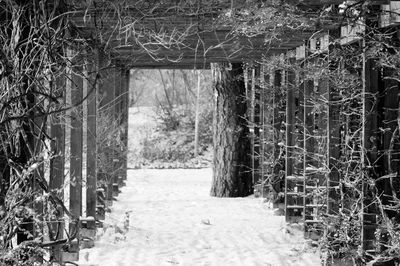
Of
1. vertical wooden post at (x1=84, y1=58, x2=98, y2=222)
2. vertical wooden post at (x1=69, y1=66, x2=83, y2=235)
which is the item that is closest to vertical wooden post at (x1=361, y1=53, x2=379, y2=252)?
vertical wooden post at (x1=69, y1=66, x2=83, y2=235)

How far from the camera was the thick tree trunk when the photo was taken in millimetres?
16344

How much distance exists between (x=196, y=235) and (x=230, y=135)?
5432 millimetres

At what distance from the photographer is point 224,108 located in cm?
1645

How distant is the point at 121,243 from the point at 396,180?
4.37 m

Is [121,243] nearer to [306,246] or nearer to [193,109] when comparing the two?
[306,246]

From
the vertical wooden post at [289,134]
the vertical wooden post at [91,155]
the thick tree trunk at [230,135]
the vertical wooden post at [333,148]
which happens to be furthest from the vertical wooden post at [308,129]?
the thick tree trunk at [230,135]

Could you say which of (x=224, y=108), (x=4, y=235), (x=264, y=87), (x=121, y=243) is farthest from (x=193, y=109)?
(x=4, y=235)

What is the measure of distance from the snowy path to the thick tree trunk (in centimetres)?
55

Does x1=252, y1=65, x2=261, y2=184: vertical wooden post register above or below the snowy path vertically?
above

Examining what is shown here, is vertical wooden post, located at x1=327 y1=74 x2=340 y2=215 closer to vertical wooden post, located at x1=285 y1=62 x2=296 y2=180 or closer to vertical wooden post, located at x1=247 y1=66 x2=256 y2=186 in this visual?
vertical wooden post, located at x1=285 y1=62 x2=296 y2=180

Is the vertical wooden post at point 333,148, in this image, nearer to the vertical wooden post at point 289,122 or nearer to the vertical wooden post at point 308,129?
the vertical wooden post at point 308,129

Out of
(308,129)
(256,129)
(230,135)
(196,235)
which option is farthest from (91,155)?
(256,129)

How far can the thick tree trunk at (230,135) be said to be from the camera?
16344 mm

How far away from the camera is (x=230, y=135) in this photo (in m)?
16.4
